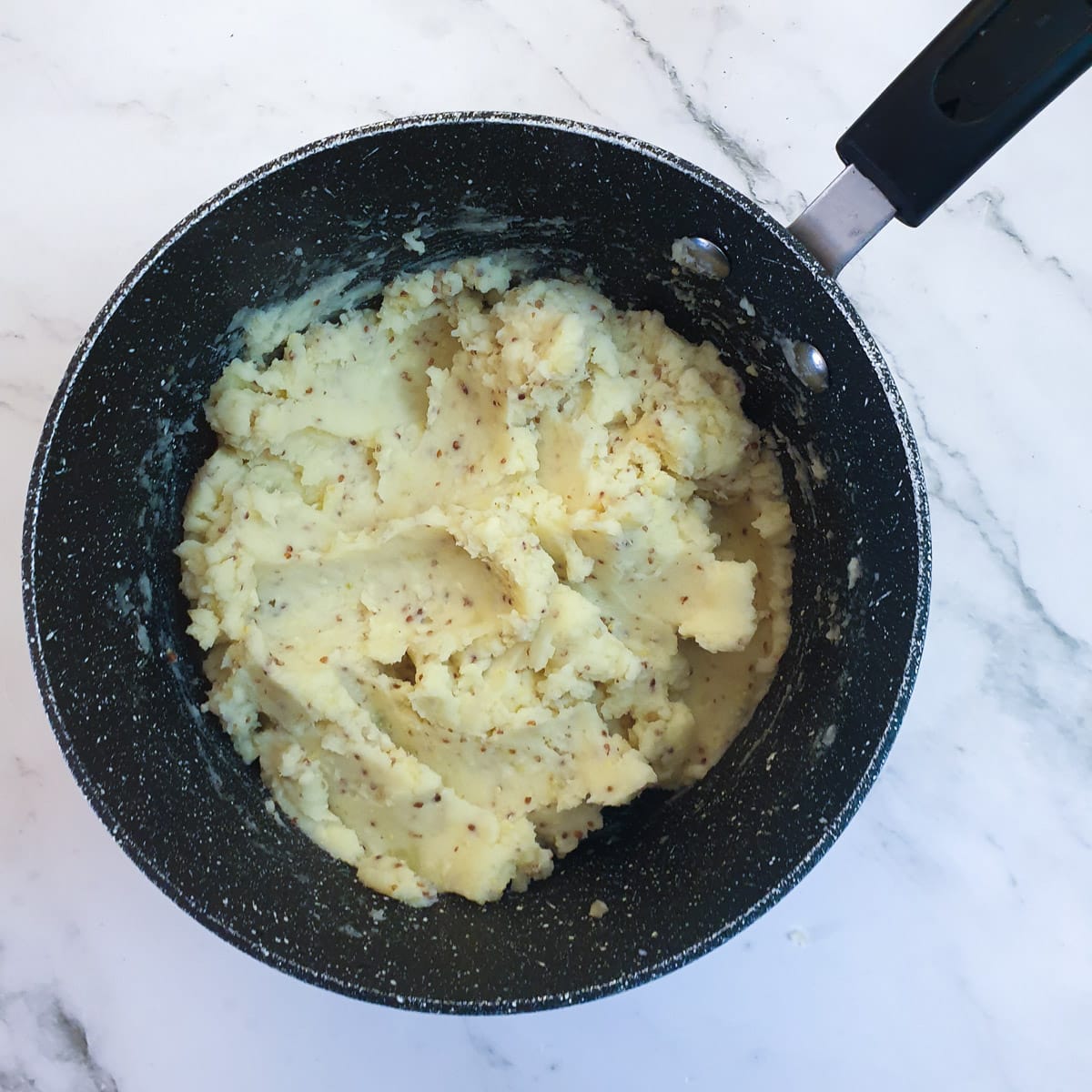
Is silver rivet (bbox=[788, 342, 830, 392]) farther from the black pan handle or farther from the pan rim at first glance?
the black pan handle

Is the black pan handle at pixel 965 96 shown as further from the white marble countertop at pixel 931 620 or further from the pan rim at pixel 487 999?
the white marble countertop at pixel 931 620

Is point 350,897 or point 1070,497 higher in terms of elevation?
point 1070,497

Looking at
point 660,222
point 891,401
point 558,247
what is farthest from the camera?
point 558,247

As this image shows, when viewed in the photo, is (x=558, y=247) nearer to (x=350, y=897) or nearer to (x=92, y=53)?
(x=92, y=53)

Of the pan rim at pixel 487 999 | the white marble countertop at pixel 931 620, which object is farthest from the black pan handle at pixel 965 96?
the white marble countertop at pixel 931 620

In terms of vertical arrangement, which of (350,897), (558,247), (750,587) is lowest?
(350,897)

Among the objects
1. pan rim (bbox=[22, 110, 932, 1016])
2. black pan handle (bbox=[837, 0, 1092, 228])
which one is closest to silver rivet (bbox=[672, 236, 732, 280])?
pan rim (bbox=[22, 110, 932, 1016])

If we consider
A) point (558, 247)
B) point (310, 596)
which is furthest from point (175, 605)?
point (558, 247)
